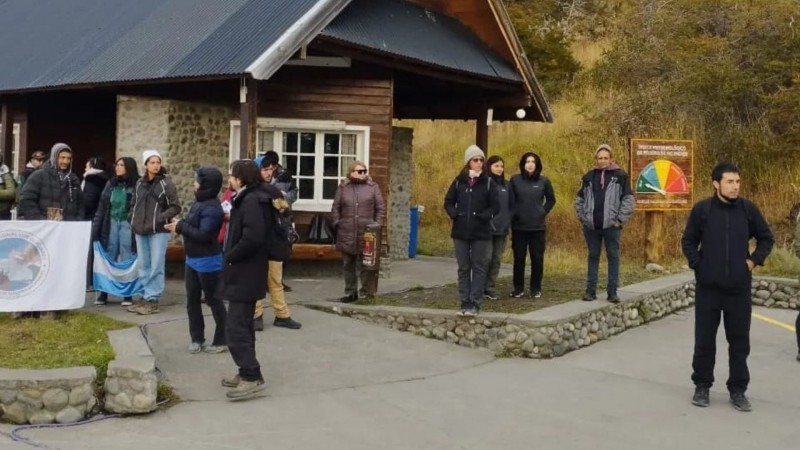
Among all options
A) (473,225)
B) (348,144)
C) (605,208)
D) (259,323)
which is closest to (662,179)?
(605,208)

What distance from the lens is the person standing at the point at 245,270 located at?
6918 millimetres

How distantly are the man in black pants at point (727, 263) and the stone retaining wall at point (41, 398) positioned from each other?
4.90 metres

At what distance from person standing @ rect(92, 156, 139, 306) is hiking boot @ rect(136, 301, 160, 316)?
19.7 inches

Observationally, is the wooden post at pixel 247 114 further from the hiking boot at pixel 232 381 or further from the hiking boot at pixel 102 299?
the hiking boot at pixel 232 381

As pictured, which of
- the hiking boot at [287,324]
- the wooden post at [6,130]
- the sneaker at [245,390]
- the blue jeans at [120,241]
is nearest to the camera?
the sneaker at [245,390]

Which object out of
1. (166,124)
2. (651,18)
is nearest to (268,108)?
(166,124)

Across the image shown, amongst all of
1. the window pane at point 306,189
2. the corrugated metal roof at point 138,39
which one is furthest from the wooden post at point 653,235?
the corrugated metal roof at point 138,39

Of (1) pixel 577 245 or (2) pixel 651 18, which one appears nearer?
(1) pixel 577 245

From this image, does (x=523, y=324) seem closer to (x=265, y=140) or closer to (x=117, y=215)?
(x=117, y=215)

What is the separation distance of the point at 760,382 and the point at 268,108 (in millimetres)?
7466

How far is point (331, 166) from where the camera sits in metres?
13.1

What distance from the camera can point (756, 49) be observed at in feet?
71.2

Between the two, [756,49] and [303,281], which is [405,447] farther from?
[756,49]

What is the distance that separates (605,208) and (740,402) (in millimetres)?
3395
